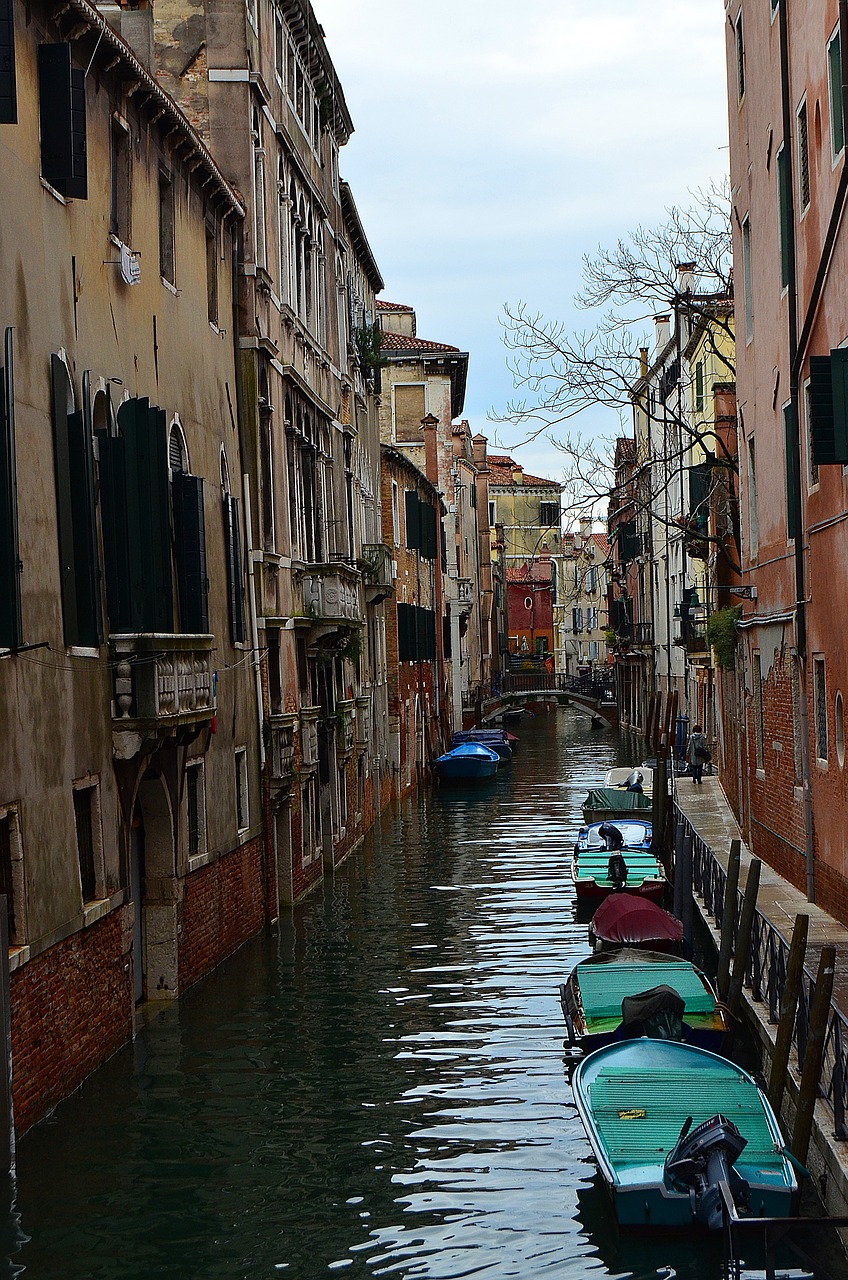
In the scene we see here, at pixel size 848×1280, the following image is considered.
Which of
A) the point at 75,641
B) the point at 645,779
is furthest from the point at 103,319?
the point at 645,779

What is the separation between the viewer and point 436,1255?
9586mm

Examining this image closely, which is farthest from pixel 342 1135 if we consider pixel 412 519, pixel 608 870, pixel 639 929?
pixel 412 519

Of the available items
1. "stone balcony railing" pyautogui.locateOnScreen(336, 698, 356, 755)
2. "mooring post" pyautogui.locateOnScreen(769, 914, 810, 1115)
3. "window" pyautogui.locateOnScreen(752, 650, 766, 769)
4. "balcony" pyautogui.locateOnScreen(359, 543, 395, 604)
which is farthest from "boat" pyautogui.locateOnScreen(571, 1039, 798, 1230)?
"balcony" pyautogui.locateOnScreen(359, 543, 395, 604)

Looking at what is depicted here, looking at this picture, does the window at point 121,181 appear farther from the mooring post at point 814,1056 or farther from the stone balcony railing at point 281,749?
the mooring post at point 814,1056

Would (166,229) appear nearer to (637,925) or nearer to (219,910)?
(219,910)

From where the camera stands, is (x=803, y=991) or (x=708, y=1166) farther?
(x=803, y=991)

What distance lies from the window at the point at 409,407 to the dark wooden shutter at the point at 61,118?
40.8 m

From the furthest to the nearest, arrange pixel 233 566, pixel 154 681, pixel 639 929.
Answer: pixel 233 566, pixel 639 929, pixel 154 681

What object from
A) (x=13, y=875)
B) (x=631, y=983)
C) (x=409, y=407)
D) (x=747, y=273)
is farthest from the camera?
(x=409, y=407)

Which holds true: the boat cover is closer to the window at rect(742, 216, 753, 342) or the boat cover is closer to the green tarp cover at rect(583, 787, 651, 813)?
the window at rect(742, 216, 753, 342)

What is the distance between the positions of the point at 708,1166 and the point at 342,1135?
3783 millimetres

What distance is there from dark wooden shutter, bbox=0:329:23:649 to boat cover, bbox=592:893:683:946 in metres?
9.17

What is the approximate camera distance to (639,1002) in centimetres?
1279

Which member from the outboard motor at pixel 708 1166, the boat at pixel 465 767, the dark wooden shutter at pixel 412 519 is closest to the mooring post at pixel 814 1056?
the outboard motor at pixel 708 1166
